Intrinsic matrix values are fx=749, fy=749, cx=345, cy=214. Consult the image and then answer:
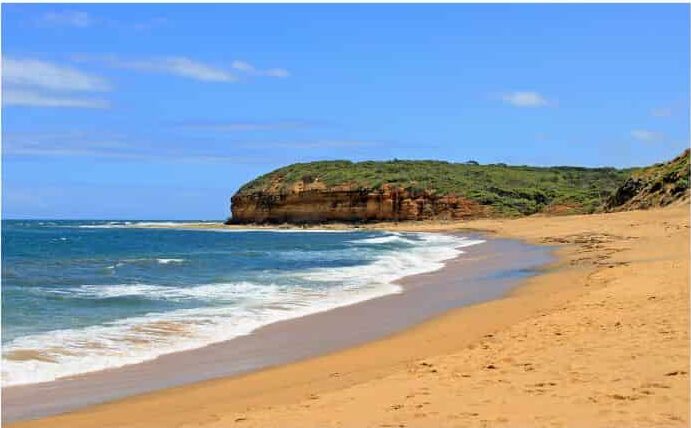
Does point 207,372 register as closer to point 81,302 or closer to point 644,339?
point 644,339

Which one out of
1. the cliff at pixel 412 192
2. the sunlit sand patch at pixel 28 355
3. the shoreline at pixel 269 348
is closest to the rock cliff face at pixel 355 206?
the cliff at pixel 412 192

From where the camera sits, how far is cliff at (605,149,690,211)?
4741cm

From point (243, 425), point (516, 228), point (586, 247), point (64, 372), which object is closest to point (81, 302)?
point (64, 372)

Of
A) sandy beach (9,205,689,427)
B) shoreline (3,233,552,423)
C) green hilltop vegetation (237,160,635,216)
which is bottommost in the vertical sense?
shoreline (3,233,552,423)

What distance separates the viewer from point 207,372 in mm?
9586

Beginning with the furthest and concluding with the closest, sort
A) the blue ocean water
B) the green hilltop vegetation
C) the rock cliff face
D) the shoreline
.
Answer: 1. the rock cliff face
2. the green hilltop vegetation
3. the blue ocean water
4. the shoreline

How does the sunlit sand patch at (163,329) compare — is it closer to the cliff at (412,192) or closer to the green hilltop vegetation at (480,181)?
the cliff at (412,192)

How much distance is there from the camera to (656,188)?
5178 centimetres

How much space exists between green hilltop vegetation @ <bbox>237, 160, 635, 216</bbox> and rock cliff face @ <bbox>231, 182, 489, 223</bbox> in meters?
0.96

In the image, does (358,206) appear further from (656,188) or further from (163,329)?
(163,329)

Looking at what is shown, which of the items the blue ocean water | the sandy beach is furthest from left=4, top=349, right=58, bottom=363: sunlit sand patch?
the sandy beach

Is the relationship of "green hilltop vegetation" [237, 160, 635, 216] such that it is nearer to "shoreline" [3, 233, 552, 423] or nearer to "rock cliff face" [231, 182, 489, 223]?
"rock cliff face" [231, 182, 489, 223]

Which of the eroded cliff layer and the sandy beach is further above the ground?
the eroded cliff layer

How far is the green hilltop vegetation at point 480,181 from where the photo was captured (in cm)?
8194
